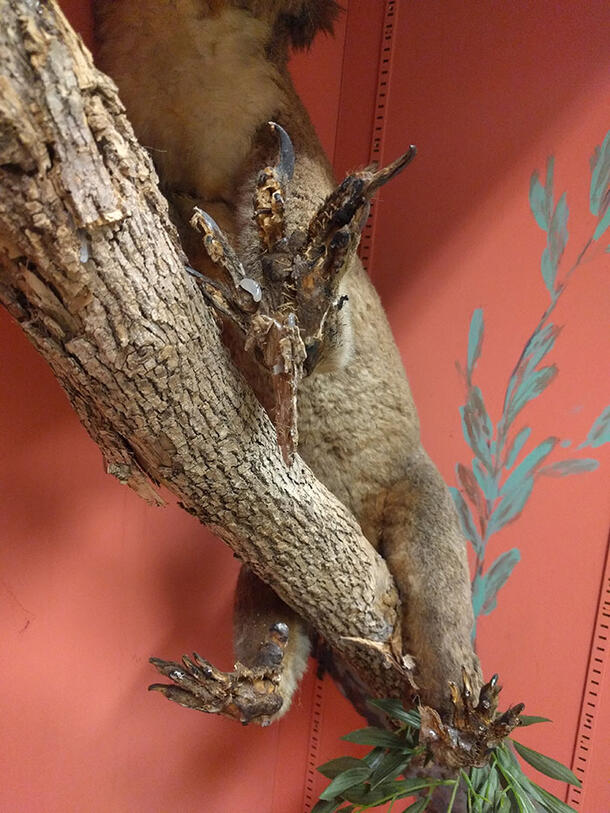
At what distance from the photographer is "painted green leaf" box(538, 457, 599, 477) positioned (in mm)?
2121

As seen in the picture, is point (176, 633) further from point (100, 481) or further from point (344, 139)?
point (344, 139)

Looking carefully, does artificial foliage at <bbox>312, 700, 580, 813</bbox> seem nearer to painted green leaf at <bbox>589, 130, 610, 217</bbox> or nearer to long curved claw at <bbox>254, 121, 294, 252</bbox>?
long curved claw at <bbox>254, 121, 294, 252</bbox>

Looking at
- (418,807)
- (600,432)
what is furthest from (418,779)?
(600,432)

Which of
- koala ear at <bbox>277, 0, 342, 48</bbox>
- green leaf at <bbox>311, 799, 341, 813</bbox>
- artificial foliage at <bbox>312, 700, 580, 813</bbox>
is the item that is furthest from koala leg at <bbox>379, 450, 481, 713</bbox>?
koala ear at <bbox>277, 0, 342, 48</bbox>

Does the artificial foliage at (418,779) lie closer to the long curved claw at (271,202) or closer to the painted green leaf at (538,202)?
the long curved claw at (271,202)

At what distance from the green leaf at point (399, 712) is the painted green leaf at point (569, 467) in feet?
3.23

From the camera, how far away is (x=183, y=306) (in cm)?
105

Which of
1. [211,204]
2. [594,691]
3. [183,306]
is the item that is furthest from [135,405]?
[594,691]

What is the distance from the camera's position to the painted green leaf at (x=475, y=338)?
2.27 meters

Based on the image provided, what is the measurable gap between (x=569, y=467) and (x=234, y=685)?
1405 mm

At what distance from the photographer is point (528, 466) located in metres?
2.24

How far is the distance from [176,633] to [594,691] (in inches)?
62.0

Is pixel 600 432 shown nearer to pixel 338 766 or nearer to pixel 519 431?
pixel 519 431

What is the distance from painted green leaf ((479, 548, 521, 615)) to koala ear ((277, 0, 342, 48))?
1947 millimetres
